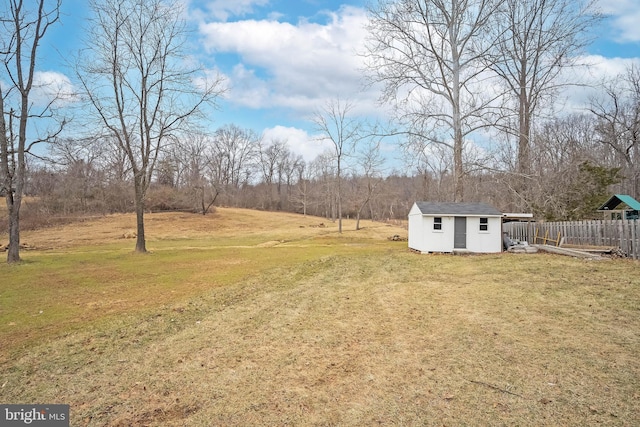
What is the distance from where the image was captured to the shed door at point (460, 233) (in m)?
17.0

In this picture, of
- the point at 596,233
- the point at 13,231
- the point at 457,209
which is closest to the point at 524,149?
the point at 457,209

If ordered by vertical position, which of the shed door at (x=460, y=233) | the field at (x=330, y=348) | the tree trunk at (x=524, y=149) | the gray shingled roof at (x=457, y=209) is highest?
the tree trunk at (x=524, y=149)

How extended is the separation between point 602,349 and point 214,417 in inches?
209

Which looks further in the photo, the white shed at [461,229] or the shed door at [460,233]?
the shed door at [460,233]

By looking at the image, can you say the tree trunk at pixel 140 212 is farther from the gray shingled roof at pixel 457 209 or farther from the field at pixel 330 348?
the gray shingled roof at pixel 457 209

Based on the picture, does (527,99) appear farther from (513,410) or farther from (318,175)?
(318,175)

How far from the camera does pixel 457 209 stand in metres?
17.3

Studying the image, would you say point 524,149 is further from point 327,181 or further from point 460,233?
point 327,181

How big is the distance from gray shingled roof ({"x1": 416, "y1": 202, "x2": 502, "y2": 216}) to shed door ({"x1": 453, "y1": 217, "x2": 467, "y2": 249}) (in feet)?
1.43

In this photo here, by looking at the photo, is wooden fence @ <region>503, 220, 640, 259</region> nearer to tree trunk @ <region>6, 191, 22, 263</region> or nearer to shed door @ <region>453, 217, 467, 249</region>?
shed door @ <region>453, 217, 467, 249</region>

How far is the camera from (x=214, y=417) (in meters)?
3.58

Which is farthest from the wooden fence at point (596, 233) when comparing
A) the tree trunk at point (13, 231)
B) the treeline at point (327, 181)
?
the tree trunk at point (13, 231)

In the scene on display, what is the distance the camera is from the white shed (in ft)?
55.0

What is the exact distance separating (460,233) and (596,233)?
523 centimetres
